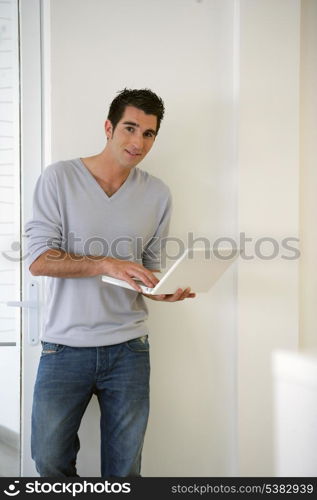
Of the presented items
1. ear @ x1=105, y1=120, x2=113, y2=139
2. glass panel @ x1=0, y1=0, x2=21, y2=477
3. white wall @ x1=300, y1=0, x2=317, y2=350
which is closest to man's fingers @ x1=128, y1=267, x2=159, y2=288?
ear @ x1=105, y1=120, x2=113, y2=139

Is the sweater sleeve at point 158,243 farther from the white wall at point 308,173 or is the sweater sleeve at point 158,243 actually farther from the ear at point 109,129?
the white wall at point 308,173

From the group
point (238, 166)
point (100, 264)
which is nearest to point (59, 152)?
point (100, 264)

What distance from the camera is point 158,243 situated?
1798mm

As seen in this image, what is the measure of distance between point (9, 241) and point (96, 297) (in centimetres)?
52

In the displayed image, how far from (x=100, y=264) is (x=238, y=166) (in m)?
0.71

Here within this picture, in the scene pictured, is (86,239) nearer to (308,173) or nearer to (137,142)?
(137,142)

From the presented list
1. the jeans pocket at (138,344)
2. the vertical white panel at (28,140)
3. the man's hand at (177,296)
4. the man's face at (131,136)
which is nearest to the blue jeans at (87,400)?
the jeans pocket at (138,344)

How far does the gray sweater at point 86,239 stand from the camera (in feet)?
5.21

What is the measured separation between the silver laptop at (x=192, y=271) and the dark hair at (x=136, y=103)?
1.77ft

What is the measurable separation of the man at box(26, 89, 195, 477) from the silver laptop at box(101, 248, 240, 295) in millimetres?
46

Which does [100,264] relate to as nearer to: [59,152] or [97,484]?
[59,152]

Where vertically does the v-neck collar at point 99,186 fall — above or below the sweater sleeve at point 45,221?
above

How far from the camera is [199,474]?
79.0 inches

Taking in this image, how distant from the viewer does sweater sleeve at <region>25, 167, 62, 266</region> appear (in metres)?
1.56
